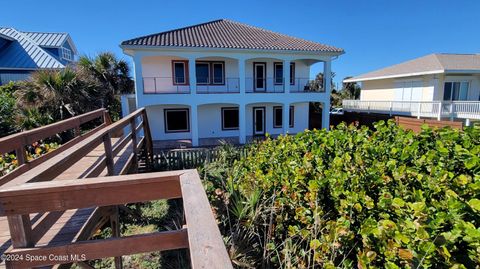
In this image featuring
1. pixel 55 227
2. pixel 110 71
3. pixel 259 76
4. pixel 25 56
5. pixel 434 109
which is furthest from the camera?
pixel 25 56

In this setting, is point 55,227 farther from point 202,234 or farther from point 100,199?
point 202,234

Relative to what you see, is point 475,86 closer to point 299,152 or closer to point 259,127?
point 259,127

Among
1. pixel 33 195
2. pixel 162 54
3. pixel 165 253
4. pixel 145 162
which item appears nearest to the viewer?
pixel 33 195

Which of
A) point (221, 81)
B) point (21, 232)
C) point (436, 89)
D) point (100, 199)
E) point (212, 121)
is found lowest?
point (212, 121)

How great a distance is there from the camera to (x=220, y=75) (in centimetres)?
1780

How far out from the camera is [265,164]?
420 cm

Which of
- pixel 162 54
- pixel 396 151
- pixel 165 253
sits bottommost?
pixel 165 253

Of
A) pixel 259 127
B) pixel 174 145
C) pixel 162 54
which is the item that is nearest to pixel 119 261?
pixel 174 145

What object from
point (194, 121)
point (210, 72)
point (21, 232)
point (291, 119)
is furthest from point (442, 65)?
point (21, 232)

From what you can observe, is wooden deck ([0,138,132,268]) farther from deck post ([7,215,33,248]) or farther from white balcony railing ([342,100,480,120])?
white balcony railing ([342,100,480,120])

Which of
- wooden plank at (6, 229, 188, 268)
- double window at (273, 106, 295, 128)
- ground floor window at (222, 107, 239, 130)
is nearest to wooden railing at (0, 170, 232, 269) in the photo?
wooden plank at (6, 229, 188, 268)

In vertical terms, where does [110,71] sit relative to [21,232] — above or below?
above

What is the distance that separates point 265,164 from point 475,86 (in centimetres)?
2437

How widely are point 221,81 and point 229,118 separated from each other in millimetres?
2655
